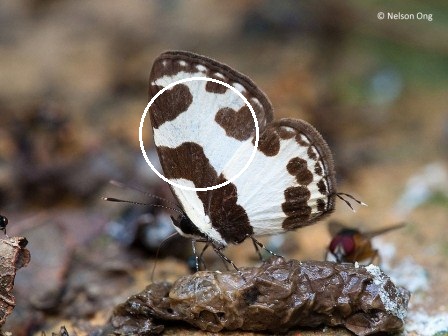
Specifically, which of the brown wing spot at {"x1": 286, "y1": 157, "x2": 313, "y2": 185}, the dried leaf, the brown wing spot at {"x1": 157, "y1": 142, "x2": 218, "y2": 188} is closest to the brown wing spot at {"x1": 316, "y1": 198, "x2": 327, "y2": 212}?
the brown wing spot at {"x1": 286, "y1": 157, "x2": 313, "y2": 185}

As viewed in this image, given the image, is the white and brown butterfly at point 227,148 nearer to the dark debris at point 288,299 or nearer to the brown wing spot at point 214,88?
the brown wing spot at point 214,88

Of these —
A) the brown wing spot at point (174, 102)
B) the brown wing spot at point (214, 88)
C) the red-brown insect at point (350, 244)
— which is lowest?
the red-brown insect at point (350, 244)

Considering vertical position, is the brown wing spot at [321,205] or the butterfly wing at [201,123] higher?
the butterfly wing at [201,123]

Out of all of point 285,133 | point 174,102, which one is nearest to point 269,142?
point 285,133

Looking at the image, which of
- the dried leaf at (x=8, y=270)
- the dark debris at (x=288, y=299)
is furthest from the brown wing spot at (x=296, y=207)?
the dried leaf at (x=8, y=270)

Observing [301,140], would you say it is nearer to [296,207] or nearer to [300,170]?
[300,170]

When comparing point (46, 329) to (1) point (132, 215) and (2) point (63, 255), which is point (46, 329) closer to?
(2) point (63, 255)

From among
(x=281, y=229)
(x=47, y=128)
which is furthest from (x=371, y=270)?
(x=47, y=128)
